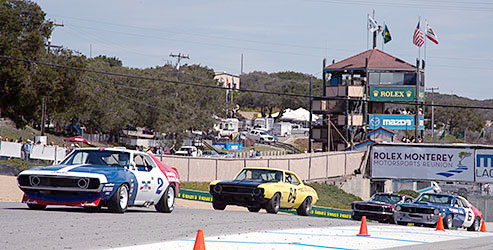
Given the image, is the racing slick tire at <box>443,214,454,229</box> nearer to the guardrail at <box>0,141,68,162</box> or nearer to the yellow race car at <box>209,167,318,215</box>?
the yellow race car at <box>209,167,318,215</box>

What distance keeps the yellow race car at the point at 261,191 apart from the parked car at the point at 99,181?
12.6 feet

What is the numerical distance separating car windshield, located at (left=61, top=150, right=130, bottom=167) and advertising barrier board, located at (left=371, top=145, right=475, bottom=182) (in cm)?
3484

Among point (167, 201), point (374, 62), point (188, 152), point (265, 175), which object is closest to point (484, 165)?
point (374, 62)

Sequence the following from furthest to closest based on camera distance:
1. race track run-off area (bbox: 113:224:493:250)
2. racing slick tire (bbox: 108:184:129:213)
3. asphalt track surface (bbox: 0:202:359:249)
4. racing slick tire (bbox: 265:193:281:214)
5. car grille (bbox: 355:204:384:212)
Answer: car grille (bbox: 355:204:384:212), racing slick tire (bbox: 265:193:281:214), racing slick tire (bbox: 108:184:129:213), race track run-off area (bbox: 113:224:493:250), asphalt track surface (bbox: 0:202:359:249)

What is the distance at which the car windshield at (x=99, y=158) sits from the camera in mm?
14195

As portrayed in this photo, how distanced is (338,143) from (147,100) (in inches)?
953

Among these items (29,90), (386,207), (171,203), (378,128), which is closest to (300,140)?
(378,128)

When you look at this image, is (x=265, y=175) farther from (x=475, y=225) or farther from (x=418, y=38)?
(x=418, y=38)

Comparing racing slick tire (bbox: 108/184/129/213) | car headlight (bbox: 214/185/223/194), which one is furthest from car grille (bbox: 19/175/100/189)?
car headlight (bbox: 214/185/223/194)

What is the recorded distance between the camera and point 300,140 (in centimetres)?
10481

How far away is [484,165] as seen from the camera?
1736 inches

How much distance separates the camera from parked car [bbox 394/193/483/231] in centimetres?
2281

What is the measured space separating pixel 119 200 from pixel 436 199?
47.8 ft

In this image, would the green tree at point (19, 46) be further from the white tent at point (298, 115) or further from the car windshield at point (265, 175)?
the white tent at point (298, 115)
